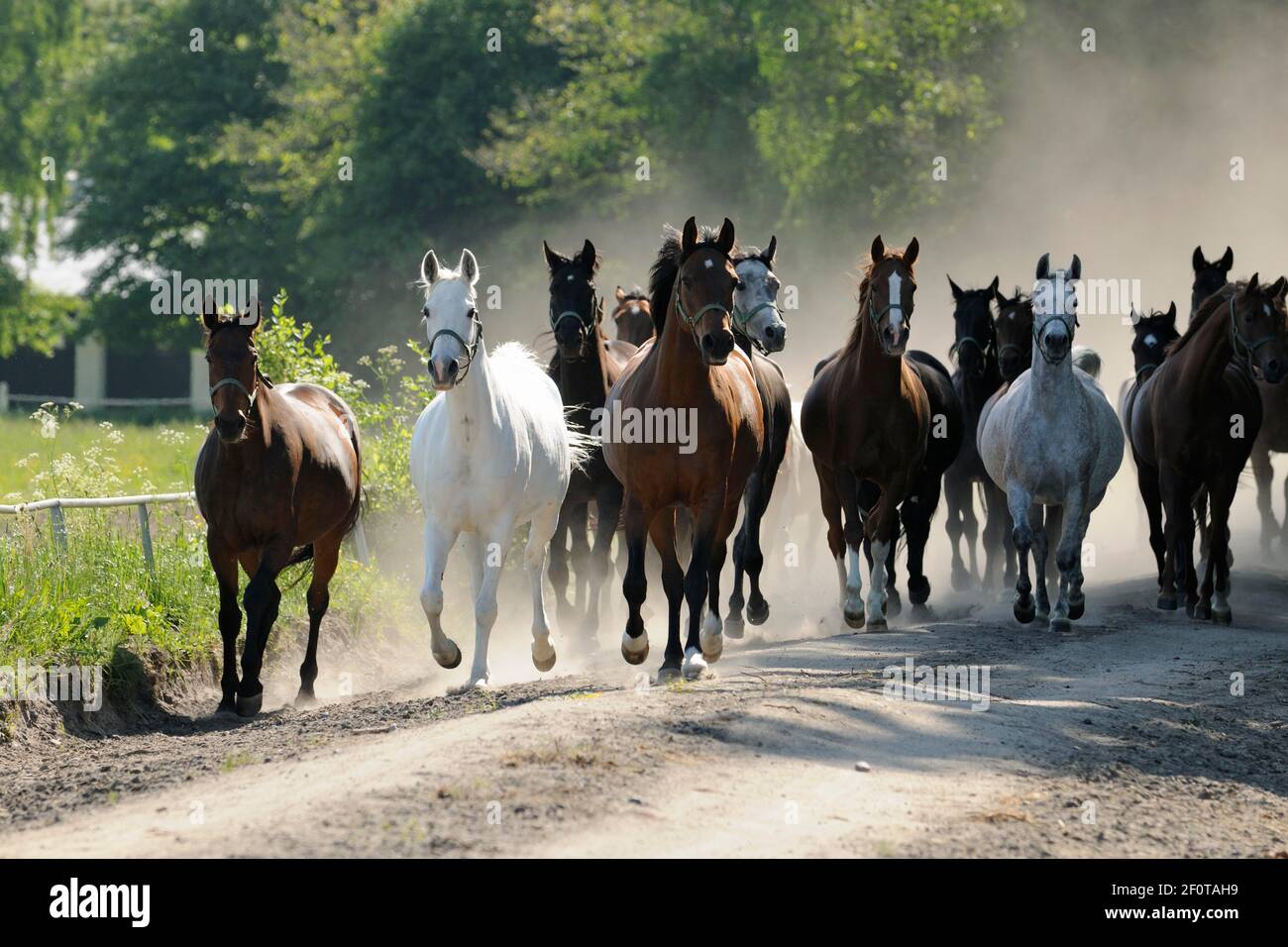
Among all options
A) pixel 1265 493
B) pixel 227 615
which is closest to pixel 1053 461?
pixel 227 615

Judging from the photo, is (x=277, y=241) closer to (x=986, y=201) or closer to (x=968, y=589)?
(x=986, y=201)

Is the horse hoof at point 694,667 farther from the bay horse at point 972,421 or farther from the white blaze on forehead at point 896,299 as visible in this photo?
the bay horse at point 972,421

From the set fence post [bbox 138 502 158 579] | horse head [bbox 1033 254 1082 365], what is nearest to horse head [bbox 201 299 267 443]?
fence post [bbox 138 502 158 579]

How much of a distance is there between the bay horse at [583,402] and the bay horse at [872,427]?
172 cm

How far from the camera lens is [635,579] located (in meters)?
10.2

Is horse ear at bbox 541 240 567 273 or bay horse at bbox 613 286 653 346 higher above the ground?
horse ear at bbox 541 240 567 273

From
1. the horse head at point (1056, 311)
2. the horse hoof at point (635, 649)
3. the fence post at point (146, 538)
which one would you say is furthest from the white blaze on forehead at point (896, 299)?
the fence post at point (146, 538)

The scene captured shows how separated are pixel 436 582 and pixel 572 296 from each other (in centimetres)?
345

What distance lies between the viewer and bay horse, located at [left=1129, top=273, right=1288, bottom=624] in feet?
46.6

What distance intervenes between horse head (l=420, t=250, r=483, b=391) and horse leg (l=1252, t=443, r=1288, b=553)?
11.8 meters

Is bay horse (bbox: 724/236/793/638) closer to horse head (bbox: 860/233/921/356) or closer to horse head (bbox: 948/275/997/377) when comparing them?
horse head (bbox: 860/233/921/356)

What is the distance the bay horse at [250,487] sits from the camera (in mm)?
10477

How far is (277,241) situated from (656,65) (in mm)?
12785
